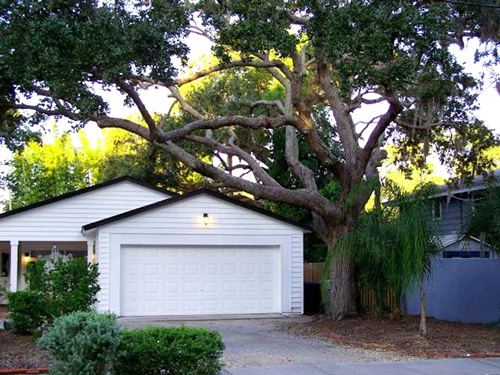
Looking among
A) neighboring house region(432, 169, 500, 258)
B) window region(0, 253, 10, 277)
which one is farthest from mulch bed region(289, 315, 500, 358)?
window region(0, 253, 10, 277)

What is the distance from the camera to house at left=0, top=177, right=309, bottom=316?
1895 centimetres

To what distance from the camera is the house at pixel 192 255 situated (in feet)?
62.2

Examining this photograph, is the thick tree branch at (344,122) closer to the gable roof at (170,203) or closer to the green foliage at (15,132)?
the gable roof at (170,203)

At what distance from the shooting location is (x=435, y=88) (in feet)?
50.8

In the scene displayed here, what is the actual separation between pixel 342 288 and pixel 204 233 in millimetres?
4849

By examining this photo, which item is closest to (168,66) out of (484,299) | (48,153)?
(484,299)

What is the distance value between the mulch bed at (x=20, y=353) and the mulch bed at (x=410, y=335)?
20.9 feet

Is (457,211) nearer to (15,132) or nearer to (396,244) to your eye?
(396,244)

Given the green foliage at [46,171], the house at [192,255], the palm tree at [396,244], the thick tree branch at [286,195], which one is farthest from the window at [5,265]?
the palm tree at [396,244]

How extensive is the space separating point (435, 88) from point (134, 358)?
34.1ft

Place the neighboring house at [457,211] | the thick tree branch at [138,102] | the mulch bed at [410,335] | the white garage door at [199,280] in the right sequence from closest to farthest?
the mulch bed at [410,335], the thick tree branch at [138,102], the white garage door at [199,280], the neighboring house at [457,211]

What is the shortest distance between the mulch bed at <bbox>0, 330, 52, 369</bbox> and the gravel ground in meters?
3.17

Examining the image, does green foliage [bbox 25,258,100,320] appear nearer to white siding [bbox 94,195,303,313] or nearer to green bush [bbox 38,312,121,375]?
green bush [bbox 38,312,121,375]

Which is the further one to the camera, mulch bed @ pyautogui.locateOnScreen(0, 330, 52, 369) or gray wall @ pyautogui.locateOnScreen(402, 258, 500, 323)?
gray wall @ pyautogui.locateOnScreen(402, 258, 500, 323)
